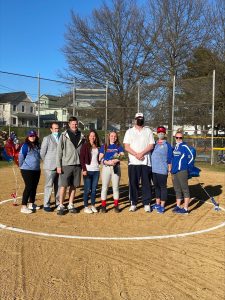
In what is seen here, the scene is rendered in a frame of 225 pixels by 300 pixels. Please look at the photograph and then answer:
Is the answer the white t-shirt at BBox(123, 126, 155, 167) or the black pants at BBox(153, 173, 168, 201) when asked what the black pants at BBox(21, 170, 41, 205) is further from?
the black pants at BBox(153, 173, 168, 201)

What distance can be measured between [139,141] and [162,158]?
0.62m

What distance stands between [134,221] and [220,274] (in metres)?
2.71

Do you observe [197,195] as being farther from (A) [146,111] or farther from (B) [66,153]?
(A) [146,111]

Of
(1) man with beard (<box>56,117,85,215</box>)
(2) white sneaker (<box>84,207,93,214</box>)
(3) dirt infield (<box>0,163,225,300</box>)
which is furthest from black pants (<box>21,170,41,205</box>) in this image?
(2) white sneaker (<box>84,207,93,214</box>)

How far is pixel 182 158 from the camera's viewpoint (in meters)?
7.87

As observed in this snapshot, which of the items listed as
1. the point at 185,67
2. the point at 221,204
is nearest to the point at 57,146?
the point at 221,204

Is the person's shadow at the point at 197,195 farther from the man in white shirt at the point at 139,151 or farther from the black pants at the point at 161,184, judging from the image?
the man in white shirt at the point at 139,151

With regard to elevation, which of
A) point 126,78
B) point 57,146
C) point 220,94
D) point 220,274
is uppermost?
point 126,78

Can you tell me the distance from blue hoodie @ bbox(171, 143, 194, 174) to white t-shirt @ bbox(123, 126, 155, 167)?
1.88ft

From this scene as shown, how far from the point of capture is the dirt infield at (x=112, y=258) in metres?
4.09

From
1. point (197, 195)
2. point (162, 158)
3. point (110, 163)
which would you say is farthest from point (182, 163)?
point (197, 195)

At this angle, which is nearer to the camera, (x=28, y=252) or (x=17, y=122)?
(x=28, y=252)

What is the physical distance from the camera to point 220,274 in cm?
470

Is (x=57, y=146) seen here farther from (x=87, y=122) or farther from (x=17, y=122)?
(x=87, y=122)
